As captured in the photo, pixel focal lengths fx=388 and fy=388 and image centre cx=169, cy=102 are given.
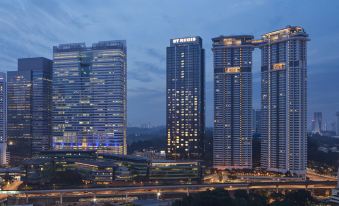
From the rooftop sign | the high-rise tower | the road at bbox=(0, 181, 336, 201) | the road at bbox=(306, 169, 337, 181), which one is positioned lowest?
the road at bbox=(306, 169, 337, 181)

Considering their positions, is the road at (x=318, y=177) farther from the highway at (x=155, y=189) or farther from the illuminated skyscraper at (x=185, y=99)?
A: the illuminated skyscraper at (x=185, y=99)

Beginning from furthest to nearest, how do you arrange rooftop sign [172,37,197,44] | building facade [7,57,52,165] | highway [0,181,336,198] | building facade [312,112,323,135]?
building facade [312,112,323,135] → rooftop sign [172,37,197,44] → building facade [7,57,52,165] → highway [0,181,336,198]

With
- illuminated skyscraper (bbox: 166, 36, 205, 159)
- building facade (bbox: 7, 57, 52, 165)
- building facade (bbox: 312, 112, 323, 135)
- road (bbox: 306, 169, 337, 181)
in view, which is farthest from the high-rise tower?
building facade (bbox: 312, 112, 323, 135)

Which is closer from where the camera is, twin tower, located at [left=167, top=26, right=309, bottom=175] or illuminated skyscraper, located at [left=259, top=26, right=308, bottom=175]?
illuminated skyscraper, located at [left=259, top=26, right=308, bottom=175]

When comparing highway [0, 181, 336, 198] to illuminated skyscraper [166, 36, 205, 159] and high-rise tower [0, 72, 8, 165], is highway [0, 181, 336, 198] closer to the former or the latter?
illuminated skyscraper [166, 36, 205, 159]

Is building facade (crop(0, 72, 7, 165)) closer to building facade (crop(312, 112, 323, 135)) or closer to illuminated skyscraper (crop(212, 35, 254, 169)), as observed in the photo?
illuminated skyscraper (crop(212, 35, 254, 169))

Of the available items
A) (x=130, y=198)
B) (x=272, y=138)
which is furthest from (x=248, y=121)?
(x=130, y=198)

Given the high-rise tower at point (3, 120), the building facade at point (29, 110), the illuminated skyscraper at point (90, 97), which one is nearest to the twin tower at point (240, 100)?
the illuminated skyscraper at point (90, 97)

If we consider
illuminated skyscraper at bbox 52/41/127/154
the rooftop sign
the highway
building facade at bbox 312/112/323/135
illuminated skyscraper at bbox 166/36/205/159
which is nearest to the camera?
the highway

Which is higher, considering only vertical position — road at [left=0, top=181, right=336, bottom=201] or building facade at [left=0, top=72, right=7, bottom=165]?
building facade at [left=0, top=72, right=7, bottom=165]
